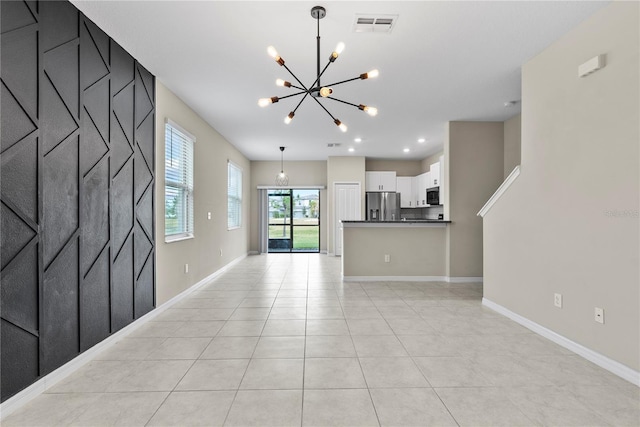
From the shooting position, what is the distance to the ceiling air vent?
245 cm

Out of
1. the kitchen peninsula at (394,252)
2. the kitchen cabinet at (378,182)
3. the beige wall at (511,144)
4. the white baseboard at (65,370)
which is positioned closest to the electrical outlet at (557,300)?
the kitchen peninsula at (394,252)

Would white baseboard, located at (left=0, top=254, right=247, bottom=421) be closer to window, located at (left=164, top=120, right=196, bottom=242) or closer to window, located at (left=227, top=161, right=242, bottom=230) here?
window, located at (left=164, top=120, right=196, bottom=242)

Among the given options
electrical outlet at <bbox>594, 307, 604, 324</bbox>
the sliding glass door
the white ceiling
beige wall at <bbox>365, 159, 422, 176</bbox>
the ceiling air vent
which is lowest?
electrical outlet at <bbox>594, 307, 604, 324</bbox>

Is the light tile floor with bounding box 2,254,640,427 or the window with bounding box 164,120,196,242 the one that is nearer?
the light tile floor with bounding box 2,254,640,427

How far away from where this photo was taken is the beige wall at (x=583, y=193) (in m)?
2.14

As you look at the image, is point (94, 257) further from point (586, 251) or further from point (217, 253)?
point (586, 251)

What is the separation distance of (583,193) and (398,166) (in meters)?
6.26

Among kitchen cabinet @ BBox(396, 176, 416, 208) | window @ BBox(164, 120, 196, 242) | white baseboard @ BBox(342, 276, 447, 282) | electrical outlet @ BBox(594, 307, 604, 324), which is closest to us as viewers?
electrical outlet @ BBox(594, 307, 604, 324)

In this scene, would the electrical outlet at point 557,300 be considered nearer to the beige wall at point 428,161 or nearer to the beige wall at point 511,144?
the beige wall at point 511,144

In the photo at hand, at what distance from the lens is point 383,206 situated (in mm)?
8133

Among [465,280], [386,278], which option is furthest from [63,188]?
[465,280]

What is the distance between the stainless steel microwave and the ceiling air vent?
182 inches

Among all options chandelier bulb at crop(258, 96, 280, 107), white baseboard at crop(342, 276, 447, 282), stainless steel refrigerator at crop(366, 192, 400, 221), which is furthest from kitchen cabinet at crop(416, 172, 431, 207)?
chandelier bulb at crop(258, 96, 280, 107)

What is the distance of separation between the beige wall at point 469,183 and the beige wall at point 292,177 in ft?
13.7
